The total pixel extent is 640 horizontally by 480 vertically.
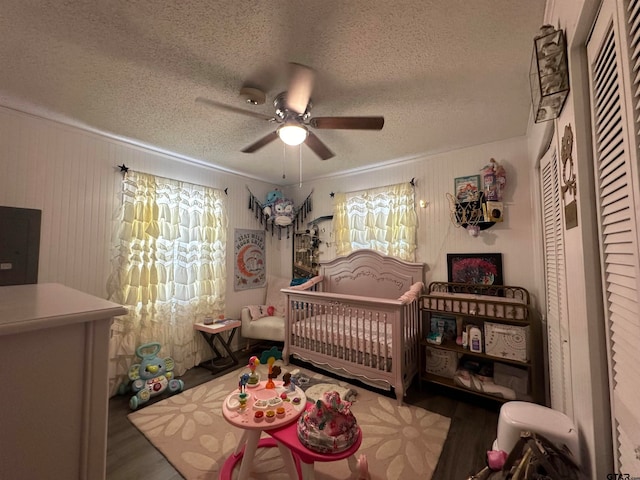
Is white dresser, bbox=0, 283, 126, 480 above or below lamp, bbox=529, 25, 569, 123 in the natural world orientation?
below

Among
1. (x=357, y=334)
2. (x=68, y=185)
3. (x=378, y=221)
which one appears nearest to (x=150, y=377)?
(x=68, y=185)

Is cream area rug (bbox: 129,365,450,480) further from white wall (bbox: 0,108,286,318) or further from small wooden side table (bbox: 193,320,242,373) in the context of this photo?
white wall (bbox: 0,108,286,318)

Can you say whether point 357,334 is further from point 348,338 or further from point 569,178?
point 569,178

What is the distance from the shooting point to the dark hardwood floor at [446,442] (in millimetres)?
1614

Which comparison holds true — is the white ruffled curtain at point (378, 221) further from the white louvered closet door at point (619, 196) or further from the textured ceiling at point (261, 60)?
the white louvered closet door at point (619, 196)

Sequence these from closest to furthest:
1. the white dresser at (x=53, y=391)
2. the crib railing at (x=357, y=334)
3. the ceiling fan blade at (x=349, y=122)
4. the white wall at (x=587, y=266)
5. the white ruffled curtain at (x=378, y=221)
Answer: the white dresser at (x=53, y=391) < the white wall at (x=587, y=266) < the ceiling fan blade at (x=349, y=122) < the crib railing at (x=357, y=334) < the white ruffled curtain at (x=378, y=221)

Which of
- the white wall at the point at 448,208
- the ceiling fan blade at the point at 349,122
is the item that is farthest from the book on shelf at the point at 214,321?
the ceiling fan blade at the point at 349,122

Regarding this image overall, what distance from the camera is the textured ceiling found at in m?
1.22

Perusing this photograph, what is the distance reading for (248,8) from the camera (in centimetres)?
120

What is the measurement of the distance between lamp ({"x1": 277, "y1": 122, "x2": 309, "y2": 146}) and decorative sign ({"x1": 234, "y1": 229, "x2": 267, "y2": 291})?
2.13 metres

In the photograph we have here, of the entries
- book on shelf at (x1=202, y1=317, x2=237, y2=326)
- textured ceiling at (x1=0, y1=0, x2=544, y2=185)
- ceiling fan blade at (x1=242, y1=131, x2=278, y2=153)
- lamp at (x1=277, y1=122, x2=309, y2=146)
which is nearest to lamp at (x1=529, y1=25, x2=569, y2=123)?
textured ceiling at (x1=0, y1=0, x2=544, y2=185)

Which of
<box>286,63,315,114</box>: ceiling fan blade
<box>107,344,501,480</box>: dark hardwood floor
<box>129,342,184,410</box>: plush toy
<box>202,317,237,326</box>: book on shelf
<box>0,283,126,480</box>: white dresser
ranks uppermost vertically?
<box>286,63,315,114</box>: ceiling fan blade

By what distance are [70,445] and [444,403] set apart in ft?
8.47

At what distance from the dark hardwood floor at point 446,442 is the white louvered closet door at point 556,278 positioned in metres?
0.57
